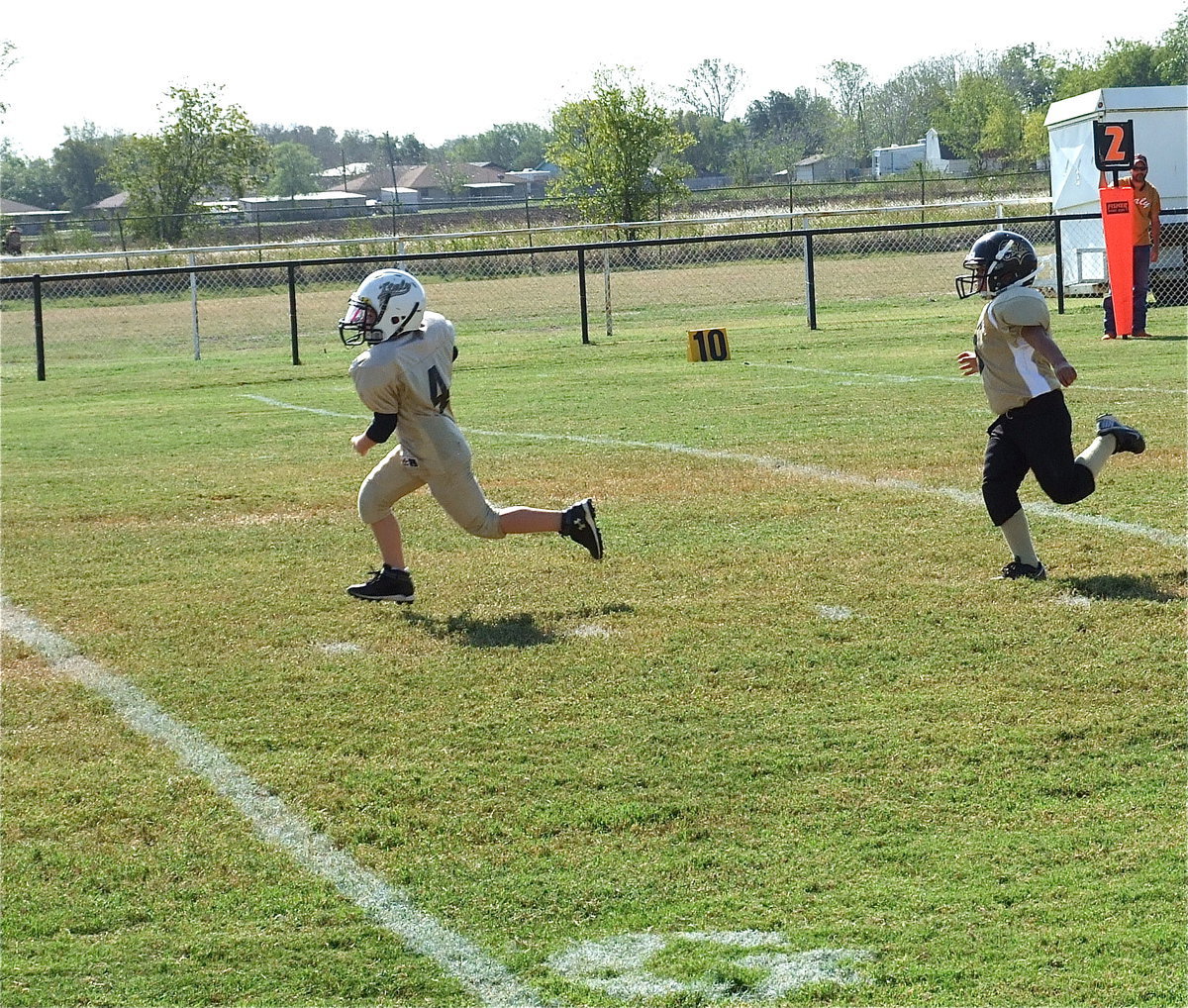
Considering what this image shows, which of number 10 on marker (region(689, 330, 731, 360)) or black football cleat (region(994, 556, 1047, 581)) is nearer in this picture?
black football cleat (region(994, 556, 1047, 581))

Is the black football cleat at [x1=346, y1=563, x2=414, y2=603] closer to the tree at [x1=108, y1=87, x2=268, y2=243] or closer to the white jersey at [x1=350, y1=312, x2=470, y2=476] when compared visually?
the white jersey at [x1=350, y1=312, x2=470, y2=476]

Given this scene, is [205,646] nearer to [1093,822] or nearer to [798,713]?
[798,713]

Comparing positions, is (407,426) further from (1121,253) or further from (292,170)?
(292,170)

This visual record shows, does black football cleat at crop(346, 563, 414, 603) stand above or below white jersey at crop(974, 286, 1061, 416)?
below

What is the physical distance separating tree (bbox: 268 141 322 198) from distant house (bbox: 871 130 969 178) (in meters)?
50.0

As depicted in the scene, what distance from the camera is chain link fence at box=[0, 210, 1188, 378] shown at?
71.9 ft

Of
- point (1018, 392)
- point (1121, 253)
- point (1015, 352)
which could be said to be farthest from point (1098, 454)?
point (1121, 253)

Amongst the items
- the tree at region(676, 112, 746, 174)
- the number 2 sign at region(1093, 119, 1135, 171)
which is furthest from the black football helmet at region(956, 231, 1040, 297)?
the tree at region(676, 112, 746, 174)

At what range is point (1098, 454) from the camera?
7.04 m

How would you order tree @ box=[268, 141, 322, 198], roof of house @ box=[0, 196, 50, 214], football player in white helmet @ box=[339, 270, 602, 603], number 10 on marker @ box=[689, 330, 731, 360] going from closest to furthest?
football player in white helmet @ box=[339, 270, 602, 603] → number 10 on marker @ box=[689, 330, 731, 360] → roof of house @ box=[0, 196, 50, 214] → tree @ box=[268, 141, 322, 198]

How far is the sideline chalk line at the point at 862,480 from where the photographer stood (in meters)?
7.52

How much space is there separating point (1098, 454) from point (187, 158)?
179 feet

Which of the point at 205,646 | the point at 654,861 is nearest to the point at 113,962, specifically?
the point at 654,861

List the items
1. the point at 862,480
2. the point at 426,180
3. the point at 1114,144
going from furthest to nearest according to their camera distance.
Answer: the point at 426,180 < the point at 1114,144 < the point at 862,480
